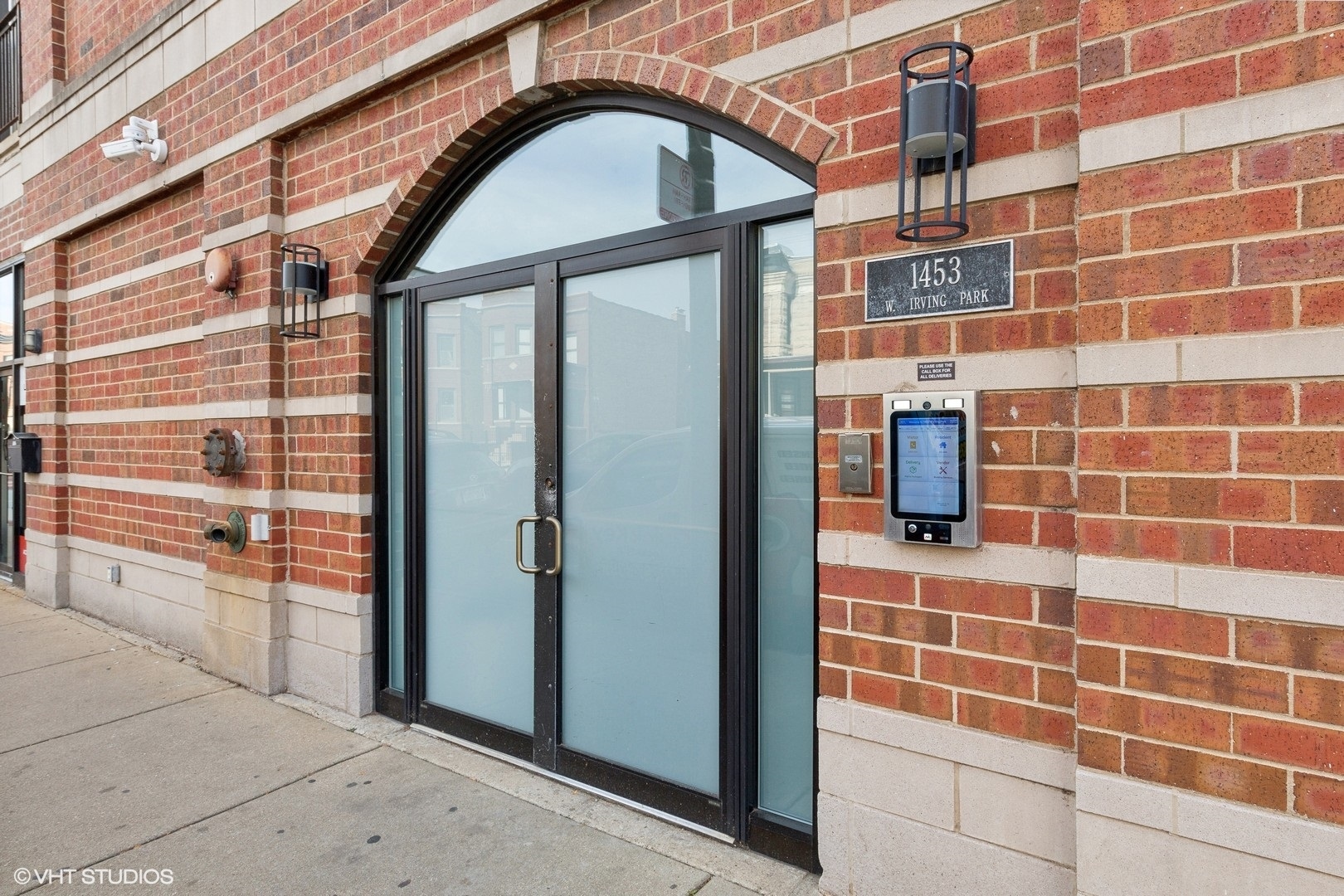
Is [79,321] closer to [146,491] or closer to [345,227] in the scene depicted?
[146,491]

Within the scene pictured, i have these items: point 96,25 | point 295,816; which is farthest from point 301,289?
point 96,25

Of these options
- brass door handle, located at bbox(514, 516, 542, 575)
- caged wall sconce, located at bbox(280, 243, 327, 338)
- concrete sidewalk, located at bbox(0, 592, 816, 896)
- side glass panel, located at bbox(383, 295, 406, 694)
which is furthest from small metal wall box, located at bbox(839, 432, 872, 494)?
caged wall sconce, located at bbox(280, 243, 327, 338)

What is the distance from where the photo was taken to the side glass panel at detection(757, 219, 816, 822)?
282 centimetres

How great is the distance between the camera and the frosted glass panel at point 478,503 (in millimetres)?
3756

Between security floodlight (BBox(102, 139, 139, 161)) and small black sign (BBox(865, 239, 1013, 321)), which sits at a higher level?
security floodlight (BBox(102, 139, 139, 161))

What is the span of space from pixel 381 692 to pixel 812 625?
272cm

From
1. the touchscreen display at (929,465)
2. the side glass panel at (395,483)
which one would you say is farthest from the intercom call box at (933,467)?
the side glass panel at (395,483)

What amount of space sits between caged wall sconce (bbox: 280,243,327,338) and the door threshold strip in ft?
7.76

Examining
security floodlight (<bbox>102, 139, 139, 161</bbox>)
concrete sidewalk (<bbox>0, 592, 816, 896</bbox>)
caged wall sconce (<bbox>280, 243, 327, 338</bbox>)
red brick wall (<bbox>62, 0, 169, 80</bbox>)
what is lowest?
concrete sidewalk (<bbox>0, 592, 816, 896</bbox>)

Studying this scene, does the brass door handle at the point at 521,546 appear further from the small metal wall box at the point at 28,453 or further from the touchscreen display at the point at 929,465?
the small metal wall box at the point at 28,453

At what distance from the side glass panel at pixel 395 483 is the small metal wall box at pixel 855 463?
2.71 metres

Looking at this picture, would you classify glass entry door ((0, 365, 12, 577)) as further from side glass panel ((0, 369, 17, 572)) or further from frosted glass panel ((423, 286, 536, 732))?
frosted glass panel ((423, 286, 536, 732))

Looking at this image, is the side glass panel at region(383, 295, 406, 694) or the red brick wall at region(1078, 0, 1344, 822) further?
the side glass panel at region(383, 295, 406, 694)

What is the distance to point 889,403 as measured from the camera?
7.85 feet
